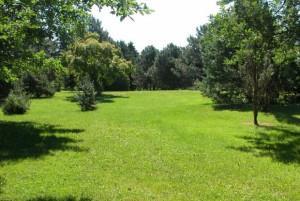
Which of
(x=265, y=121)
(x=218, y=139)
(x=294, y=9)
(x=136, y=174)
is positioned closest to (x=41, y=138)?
(x=136, y=174)

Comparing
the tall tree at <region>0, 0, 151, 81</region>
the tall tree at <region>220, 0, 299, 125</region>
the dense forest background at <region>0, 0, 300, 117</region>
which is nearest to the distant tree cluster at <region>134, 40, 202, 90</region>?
the dense forest background at <region>0, 0, 300, 117</region>

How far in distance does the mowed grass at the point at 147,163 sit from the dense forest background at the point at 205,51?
360 cm

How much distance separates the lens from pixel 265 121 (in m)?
19.2

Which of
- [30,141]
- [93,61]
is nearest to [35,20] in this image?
[30,141]

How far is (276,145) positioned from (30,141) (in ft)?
31.4

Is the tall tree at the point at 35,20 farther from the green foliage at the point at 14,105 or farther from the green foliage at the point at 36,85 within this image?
the green foliage at the point at 36,85

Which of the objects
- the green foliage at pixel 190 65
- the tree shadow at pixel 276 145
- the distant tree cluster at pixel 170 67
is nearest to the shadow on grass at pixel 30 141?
the tree shadow at pixel 276 145

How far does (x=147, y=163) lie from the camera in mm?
8797

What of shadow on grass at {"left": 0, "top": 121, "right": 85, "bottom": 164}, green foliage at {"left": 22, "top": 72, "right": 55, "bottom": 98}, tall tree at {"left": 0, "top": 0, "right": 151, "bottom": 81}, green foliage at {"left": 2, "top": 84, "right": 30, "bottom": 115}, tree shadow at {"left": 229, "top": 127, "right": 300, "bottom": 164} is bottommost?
tree shadow at {"left": 229, "top": 127, "right": 300, "bottom": 164}

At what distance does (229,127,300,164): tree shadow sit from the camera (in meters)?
10.3

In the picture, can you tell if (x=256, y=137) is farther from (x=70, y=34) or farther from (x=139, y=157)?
(x=70, y=34)

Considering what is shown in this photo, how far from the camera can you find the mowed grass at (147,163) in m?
6.53

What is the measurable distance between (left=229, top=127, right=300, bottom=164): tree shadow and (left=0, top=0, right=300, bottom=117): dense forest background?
2.71 m

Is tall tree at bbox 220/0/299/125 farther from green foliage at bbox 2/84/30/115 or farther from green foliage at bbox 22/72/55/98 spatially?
green foliage at bbox 22/72/55/98
